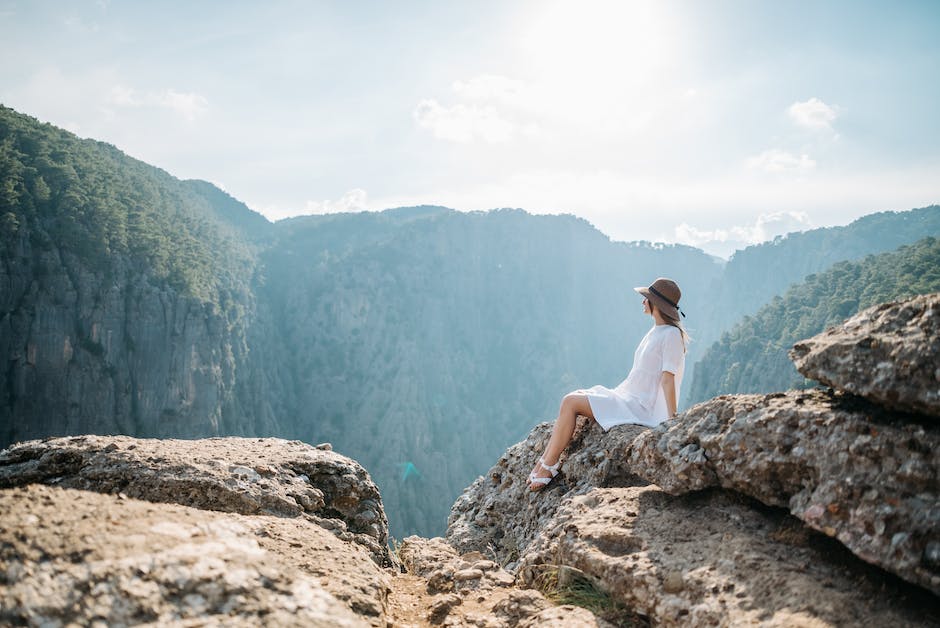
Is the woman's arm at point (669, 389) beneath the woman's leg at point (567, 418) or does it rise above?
above

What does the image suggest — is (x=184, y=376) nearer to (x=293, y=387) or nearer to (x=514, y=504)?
(x=293, y=387)

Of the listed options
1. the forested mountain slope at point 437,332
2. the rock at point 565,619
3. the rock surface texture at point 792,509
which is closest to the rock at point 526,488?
the rock surface texture at point 792,509

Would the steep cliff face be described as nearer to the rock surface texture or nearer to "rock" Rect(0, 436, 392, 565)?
"rock" Rect(0, 436, 392, 565)

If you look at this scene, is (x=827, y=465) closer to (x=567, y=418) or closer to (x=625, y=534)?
(x=625, y=534)

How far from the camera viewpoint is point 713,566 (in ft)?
9.73

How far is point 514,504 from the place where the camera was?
21.3 feet

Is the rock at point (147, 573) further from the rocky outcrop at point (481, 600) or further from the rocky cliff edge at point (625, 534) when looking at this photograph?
the rocky outcrop at point (481, 600)

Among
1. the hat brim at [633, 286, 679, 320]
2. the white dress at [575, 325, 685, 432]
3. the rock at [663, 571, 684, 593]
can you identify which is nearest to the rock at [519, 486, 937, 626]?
the rock at [663, 571, 684, 593]

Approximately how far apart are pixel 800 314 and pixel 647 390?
81.7 metres

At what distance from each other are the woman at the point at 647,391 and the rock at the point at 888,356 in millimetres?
2300

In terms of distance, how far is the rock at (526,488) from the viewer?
5.22 meters

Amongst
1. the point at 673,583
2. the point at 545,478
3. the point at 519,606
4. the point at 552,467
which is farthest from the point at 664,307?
the point at 519,606

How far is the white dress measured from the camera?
554 cm

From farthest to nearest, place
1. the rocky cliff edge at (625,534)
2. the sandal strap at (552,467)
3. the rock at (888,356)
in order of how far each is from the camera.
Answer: the sandal strap at (552,467)
the rock at (888,356)
the rocky cliff edge at (625,534)
